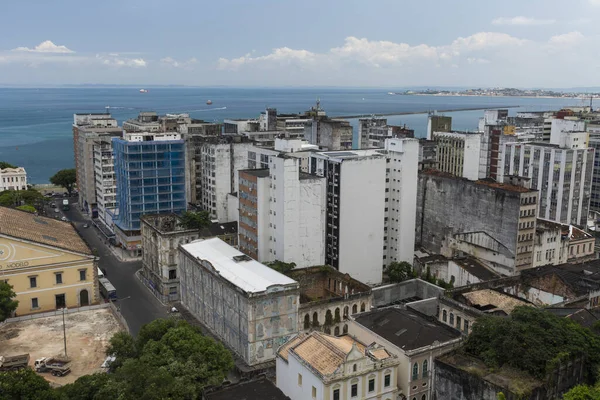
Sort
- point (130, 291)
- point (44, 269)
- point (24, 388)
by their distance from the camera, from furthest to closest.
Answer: point (130, 291)
point (44, 269)
point (24, 388)

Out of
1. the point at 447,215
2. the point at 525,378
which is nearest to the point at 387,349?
the point at 525,378

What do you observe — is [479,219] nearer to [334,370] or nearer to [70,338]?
[334,370]

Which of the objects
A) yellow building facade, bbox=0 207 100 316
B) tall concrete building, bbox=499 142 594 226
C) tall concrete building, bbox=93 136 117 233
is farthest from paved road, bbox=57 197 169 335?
tall concrete building, bbox=499 142 594 226

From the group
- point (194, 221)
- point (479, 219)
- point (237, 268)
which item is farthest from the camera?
point (194, 221)

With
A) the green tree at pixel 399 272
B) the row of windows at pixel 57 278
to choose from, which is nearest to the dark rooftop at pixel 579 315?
the green tree at pixel 399 272

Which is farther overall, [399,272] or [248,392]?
[399,272]

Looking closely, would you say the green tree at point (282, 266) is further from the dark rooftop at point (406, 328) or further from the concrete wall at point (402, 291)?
the dark rooftop at point (406, 328)

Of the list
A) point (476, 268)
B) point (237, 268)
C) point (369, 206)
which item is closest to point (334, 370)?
point (237, 268)

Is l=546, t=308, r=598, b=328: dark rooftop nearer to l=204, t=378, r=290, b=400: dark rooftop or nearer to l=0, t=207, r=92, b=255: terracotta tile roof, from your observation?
l=204, t=378, r=290, b=400: dark rooftop
